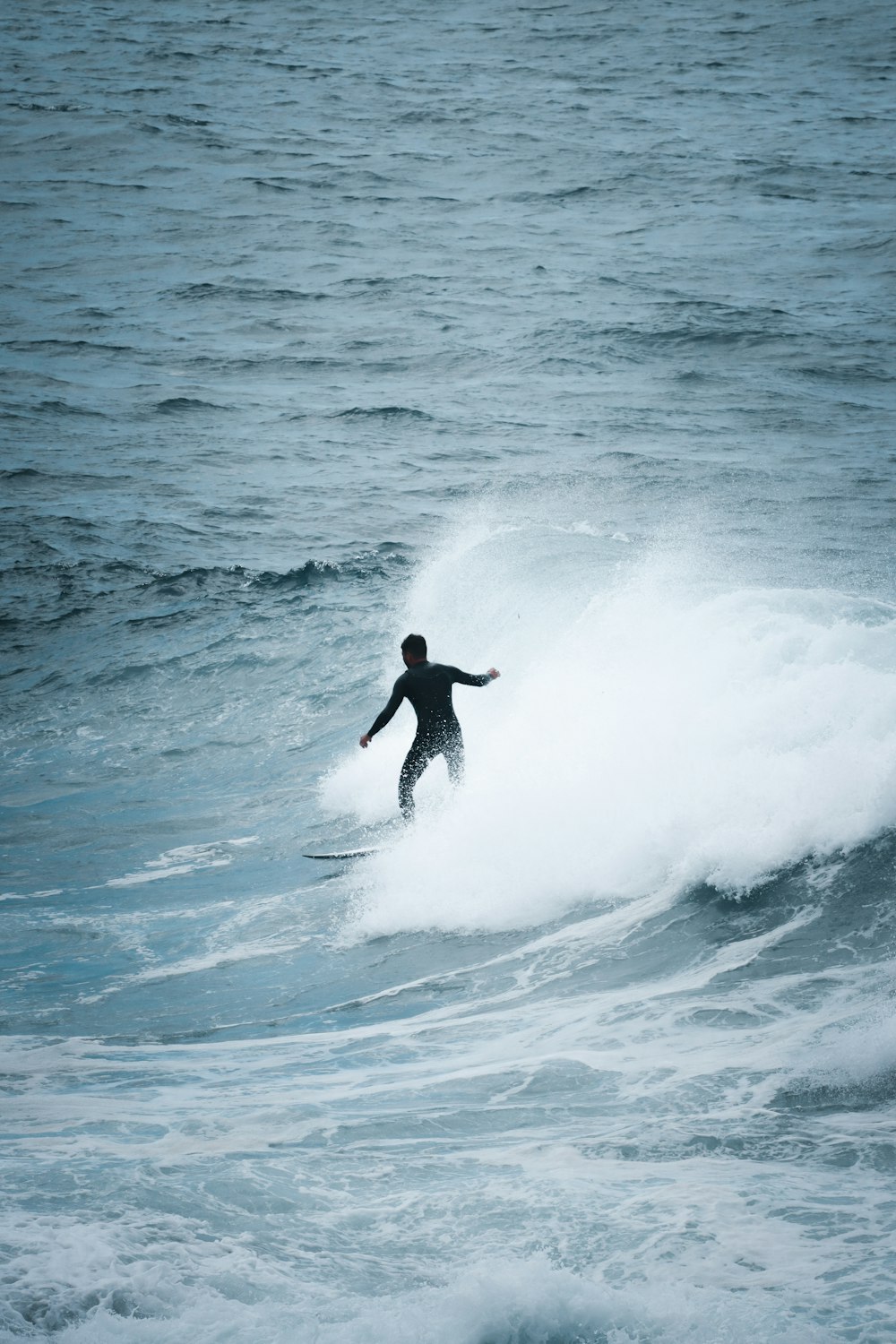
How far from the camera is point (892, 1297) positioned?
12.3 ft

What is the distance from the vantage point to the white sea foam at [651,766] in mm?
7711

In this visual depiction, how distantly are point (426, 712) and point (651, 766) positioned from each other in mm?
1632

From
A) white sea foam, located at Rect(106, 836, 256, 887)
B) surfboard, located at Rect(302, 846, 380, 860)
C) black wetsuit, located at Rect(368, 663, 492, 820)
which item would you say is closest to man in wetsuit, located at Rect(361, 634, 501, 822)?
black wetsuit, located at Rect(368, 663, 492, 820)

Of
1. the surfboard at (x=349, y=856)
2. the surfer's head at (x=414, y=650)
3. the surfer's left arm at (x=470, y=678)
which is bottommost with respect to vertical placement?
the surfboard at (x=349, y=856)

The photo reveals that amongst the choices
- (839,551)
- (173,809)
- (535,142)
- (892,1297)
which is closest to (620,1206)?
(892,1297)

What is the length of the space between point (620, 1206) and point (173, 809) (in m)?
7.49

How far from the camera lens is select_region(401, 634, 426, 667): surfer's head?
8.77 meters

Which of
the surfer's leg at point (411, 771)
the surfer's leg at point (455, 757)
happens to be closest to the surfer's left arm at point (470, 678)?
the surfer's leg at point (455, 757)

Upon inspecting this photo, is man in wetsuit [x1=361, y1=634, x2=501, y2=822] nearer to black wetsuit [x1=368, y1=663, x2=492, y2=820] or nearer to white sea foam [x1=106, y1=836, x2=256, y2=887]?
black wetsuit [x1=368, y1=663, x2=492, y2=820]

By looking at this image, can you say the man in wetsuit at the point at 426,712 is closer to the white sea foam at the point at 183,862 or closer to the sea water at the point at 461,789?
the sea water at the point at 461,789

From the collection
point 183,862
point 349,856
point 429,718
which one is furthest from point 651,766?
point 183,862

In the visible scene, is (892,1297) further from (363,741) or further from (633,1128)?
(363,741)

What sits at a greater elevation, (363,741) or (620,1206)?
(363,741)

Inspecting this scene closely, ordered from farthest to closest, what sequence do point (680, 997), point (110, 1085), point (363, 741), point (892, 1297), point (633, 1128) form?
point (363, 741)
point (680, 997)
point (110, 1085)
point (633, 1128)
point (892, 1297)
